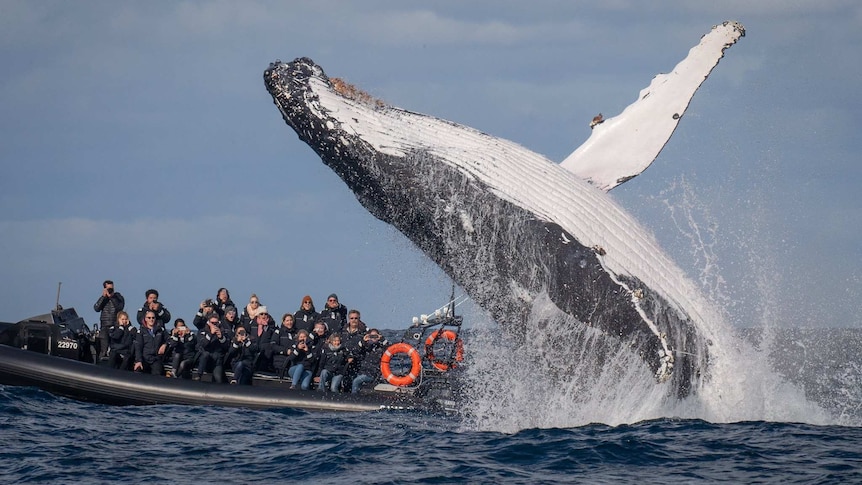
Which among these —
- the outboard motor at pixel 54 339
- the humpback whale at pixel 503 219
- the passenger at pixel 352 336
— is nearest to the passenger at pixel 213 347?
the passenger at pixel 352 336

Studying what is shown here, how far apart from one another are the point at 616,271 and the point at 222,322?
10.2 metres

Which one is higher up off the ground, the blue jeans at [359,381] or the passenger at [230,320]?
the passenger at [230,320]

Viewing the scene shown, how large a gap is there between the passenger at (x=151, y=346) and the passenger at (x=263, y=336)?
1545 millimetres

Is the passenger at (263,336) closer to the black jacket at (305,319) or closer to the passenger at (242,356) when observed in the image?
the passenger at (242,356)

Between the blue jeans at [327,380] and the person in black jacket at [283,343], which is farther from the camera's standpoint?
the person in black jacket at [283,343]

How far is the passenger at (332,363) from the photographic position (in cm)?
1581

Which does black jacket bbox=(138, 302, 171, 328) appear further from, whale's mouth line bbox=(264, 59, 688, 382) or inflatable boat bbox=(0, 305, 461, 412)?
whale's mouth line bbox=(264, 59, 688, 382)

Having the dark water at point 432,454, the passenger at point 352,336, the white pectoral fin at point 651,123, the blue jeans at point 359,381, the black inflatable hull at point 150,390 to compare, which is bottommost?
the dark water at point 432,454

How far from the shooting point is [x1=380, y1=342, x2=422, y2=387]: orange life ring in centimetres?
1566

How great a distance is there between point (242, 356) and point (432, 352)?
3192 mm

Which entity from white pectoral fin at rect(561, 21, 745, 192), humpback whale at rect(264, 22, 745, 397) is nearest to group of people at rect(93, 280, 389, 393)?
white pectoral fin at rect(561, 21, 745, 192)

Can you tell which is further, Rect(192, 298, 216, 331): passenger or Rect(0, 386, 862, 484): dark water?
Rect(192, 298, 216, 331): passenger

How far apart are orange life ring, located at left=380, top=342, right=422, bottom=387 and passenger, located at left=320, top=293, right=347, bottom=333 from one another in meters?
1.02

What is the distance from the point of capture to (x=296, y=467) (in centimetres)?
941
